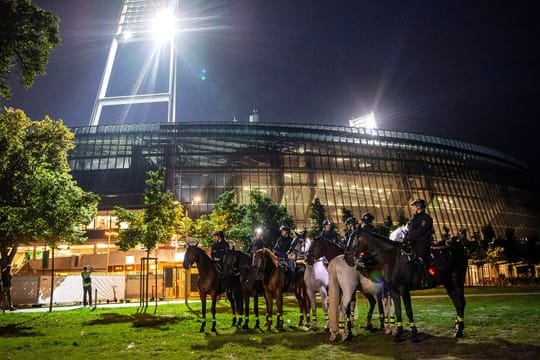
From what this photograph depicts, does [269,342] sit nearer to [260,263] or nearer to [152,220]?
[260,263]

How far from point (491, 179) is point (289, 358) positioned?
99.5 m

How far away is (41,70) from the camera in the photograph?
55.0 feet

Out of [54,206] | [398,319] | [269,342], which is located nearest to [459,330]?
[398,319]

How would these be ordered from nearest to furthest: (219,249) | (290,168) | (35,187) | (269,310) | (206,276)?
(269,310), (206,276), (219,249), (35,187), (290,168)

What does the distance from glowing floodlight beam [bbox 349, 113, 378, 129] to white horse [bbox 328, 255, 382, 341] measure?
291 feet

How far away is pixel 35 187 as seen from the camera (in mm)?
23547

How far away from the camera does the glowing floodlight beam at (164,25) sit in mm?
95312

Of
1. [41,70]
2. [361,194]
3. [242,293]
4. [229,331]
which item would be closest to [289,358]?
[229,331]

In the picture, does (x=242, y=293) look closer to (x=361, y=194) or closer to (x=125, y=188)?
(x=125, y=188)

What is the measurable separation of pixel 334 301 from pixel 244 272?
426cm

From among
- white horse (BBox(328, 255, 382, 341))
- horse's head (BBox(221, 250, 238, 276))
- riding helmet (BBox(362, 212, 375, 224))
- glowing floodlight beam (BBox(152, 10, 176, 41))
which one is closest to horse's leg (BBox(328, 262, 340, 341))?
white horse (BBox(328, 255, 382, 341))

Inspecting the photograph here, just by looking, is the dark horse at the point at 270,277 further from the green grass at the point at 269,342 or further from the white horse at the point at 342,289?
the white horse at the point at 342,289

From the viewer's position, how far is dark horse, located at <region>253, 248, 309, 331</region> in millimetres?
14000

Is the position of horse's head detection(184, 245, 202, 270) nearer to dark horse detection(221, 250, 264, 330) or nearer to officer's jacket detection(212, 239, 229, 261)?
officer's jacket detection(212, 239, 229, 261)
